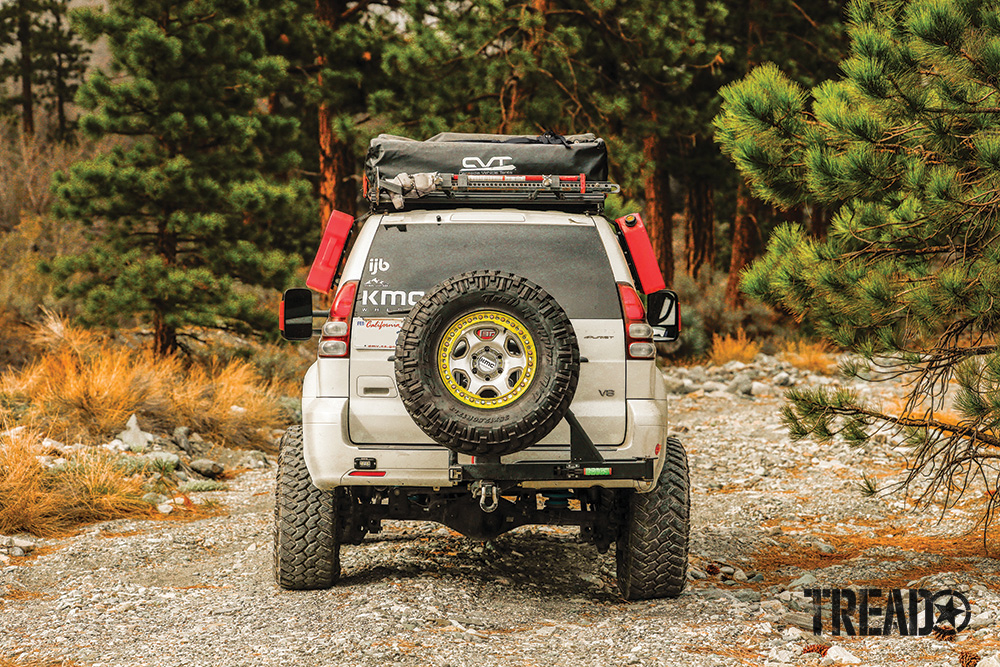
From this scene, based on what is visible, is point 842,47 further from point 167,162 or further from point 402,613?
point 402,613

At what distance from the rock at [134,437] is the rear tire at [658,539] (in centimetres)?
570

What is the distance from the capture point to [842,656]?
4.12 metres

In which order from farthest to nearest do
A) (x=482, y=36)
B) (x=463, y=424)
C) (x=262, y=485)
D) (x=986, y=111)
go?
(x=482, y=36), (x=262, y=485), (x=986, y=111), (x=463, y=424)

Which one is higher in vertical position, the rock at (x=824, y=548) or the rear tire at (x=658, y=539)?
the rear tire at (x=658, y=539)

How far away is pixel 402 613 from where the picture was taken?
15.2 feet

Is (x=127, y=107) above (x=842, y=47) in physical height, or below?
below

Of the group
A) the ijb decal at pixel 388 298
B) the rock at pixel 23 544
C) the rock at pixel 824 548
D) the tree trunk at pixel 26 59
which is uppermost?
the tree trunk at pixel 26 59

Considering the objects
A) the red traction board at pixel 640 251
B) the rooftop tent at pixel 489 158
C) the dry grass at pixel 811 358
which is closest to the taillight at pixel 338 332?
the rooftop tent at pixel 489 158

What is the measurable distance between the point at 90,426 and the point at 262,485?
1848mm

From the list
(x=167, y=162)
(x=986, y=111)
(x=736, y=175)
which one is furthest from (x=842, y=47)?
(x=986, y=111)

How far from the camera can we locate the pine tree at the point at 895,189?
16.5ft

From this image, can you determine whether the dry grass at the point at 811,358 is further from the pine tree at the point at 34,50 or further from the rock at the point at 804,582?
the pine tree at the point at 34,50

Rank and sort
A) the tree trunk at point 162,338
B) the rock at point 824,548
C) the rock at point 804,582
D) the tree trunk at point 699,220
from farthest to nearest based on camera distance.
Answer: the tree trunk at point 699,220, the tree trunk at point 162,338, the rock at point 824,548, the rock at point 804,582

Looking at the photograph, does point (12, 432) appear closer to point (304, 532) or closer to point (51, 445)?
point (51, 445)
